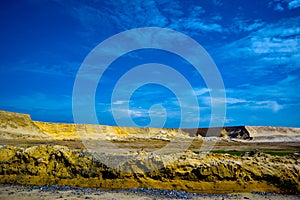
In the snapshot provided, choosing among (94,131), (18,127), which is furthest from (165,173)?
(94,131)

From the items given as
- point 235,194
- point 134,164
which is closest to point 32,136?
point 134,164

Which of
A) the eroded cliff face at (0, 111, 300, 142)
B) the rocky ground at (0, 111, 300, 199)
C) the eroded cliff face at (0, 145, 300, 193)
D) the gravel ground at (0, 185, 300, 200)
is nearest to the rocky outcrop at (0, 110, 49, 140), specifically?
the eroded cliff face at (0, 111, 300, 142)

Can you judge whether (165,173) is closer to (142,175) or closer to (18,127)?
(142,175)

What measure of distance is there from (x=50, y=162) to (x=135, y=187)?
5.31m

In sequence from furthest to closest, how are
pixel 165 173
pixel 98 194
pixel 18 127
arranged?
pixel 18 127
pixel 165 173
pixel 98 194

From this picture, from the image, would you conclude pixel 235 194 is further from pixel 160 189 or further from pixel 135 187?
pixel 135 187

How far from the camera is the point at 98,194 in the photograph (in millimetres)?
11945

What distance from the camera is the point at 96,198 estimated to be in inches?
444

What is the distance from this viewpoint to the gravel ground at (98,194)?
11453mm

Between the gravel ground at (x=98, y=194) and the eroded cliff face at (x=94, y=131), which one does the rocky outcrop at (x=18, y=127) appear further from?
the gravel ground at (x=98, y=194)

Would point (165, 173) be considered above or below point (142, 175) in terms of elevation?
above

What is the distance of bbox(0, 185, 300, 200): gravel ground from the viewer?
451 inches

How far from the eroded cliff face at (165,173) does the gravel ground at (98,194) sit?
23.6 inches

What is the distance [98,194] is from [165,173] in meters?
3.70
